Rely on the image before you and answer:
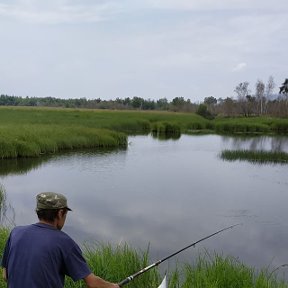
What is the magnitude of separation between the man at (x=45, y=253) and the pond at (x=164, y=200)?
4.49 metres

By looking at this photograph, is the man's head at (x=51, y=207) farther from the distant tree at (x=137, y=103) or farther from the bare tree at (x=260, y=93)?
the distant tree at (x=137, y=103)

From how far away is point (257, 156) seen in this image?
21.7 m

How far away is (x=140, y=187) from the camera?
1418 cm

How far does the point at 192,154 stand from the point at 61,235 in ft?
69.7

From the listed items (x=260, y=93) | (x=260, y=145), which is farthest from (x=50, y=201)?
(x=260, y=93)

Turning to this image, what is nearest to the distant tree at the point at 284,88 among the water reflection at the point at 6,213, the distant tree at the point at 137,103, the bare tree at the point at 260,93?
the bare tree at the point at 260,93

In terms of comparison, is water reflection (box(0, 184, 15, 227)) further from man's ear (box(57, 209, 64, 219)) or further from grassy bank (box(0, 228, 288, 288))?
man's ear (box(57, 209, 64, 219))

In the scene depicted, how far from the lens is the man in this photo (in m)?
2.78

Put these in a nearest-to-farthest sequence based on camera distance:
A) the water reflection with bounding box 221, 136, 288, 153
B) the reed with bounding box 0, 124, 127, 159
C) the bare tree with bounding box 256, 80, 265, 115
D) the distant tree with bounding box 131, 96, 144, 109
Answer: the reed with bounding box 0, 124, 127, 159 < the water reflection with bounding box 221, 136, 288, 153 < the bare tree with bounding box 256, 80, 265, 115 < the distant tree with bounding box 131, 96, 144, 109

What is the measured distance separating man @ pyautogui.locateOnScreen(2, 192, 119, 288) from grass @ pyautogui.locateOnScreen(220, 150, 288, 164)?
723 inches

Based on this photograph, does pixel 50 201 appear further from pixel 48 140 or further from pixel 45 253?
pixel 48 140

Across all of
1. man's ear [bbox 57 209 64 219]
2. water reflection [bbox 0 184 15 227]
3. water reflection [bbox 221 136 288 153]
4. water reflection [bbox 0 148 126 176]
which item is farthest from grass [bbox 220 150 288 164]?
man's ear [bbox 57 209 64 219]

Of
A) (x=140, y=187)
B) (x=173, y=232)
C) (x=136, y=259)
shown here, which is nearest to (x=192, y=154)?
(x=140, y=187)

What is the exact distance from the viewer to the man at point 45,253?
278 cm
